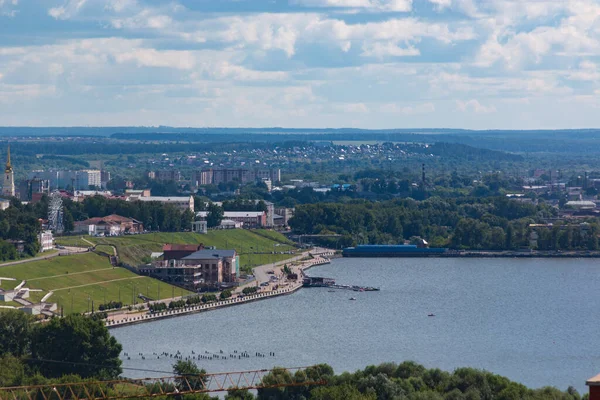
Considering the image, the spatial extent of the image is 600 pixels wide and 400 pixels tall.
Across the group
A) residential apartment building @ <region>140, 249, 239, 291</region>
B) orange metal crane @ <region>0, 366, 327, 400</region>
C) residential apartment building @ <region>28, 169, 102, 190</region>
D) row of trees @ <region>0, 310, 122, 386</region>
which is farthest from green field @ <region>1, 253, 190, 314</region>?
residential apartment building @ <region>28, 169, 102, 190</region>

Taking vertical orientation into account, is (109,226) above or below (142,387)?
below

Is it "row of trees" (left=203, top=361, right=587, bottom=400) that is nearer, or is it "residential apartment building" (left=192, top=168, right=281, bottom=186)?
"row of trees" (left=203, top=361, right=587, bottom=400)

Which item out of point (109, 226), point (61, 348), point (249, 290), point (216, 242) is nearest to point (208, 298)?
point (249, 290)

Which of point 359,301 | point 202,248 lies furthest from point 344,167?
point 359,301

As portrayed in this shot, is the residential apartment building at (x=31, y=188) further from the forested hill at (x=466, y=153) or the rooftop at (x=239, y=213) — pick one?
the forested hill at (x=466, y=153)

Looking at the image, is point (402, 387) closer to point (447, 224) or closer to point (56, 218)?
point (56, 218)

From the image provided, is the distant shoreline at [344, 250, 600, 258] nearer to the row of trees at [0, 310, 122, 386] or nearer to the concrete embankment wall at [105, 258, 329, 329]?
the concrete embankment wall at [105, 258, 329, 329]
